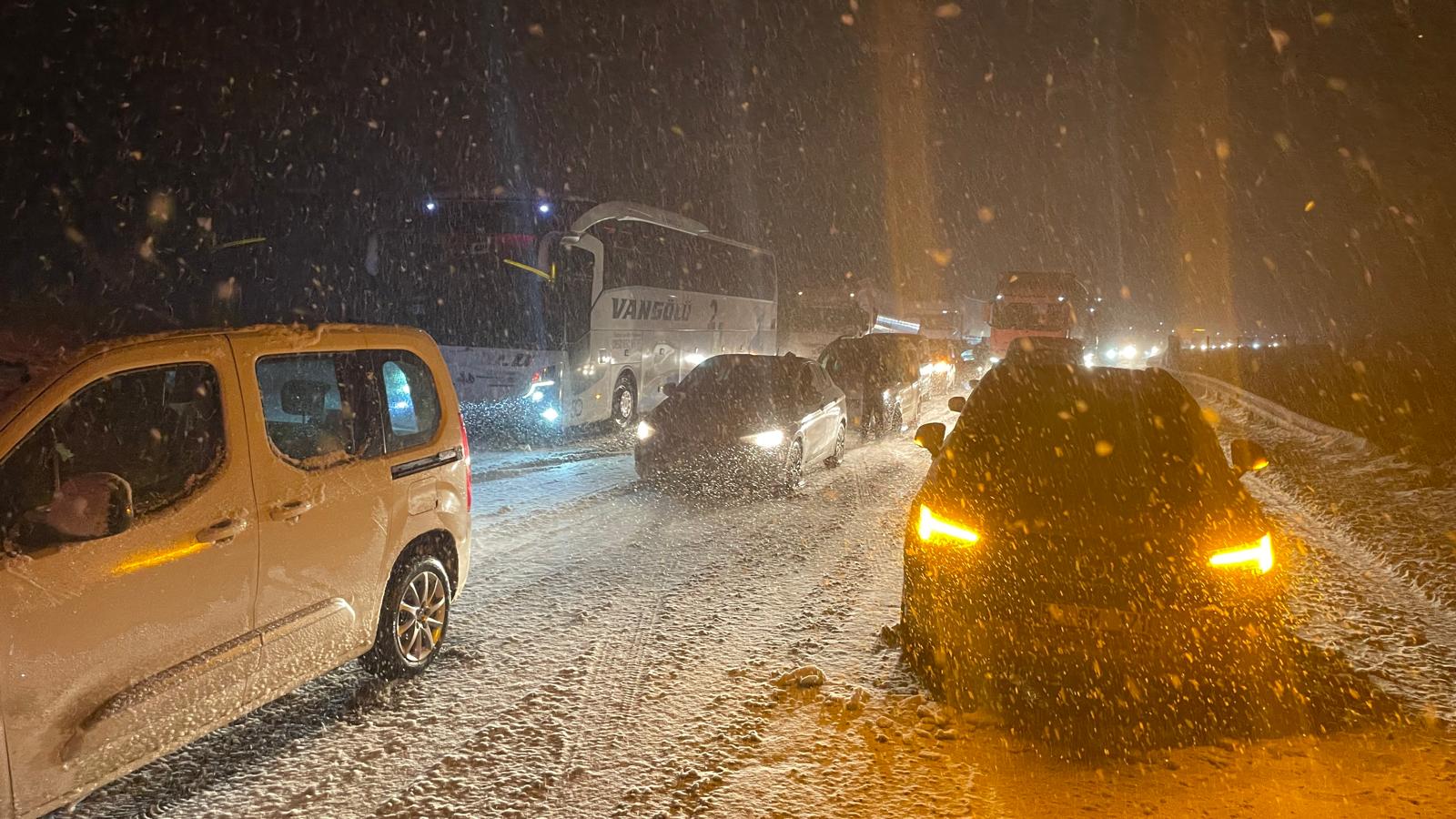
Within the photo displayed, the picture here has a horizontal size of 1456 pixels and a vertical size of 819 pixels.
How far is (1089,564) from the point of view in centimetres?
415

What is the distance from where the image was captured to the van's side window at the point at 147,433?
3.40 m

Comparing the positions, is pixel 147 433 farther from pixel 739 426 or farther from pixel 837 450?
pixel 837 450

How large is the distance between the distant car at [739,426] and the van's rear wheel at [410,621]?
5.04 m

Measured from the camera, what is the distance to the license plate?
13.4 ft

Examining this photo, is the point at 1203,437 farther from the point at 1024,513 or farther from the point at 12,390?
the point at 12,390

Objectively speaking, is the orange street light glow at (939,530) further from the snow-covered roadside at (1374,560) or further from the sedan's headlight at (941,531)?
the snow-covered roadside at (1374,560)

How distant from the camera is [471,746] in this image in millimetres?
4027

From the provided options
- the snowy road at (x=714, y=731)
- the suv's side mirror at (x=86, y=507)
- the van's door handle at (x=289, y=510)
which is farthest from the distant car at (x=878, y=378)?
the suv's side mirror at (x=86, y=507)

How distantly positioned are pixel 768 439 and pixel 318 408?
6.06m

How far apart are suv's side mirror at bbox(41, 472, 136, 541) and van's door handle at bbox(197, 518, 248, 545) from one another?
0.49 meters

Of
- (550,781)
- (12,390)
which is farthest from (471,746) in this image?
(12,390)

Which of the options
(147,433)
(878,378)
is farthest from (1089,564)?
(878,378)

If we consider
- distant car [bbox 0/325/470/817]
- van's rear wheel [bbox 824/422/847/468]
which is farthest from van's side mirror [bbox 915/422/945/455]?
van's rear wheel [bbox 824/422/847/468]

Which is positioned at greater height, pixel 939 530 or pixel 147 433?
pixel 147 433
